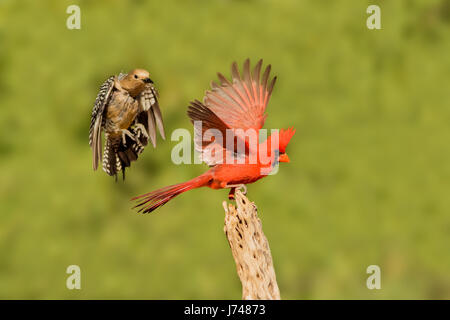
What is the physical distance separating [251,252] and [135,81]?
6.11 ft

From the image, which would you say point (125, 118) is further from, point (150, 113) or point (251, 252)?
point (251, 252)

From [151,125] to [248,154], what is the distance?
1010 millimetres

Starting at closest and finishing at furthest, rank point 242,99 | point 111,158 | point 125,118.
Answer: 1. point 125,118
2. point 111,158
3. point 242,99

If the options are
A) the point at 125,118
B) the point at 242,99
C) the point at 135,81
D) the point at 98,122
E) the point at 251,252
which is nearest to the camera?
the point at 251,252

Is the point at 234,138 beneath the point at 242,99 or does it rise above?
beneath

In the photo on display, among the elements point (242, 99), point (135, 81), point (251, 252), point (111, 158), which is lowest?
point (251, 252)

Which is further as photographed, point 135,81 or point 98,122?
point 135,81

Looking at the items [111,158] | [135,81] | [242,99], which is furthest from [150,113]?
[242,99]

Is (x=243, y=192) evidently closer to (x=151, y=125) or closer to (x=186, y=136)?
(x=151, y=125)

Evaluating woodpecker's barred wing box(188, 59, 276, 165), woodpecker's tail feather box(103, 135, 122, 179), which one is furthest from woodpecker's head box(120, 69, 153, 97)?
woodpecker's barred wing box(188, 59, 276, 165)

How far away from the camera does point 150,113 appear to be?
6.53m

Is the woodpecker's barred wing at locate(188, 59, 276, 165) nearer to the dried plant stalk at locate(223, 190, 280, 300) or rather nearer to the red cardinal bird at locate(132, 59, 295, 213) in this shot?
the red cardinal bird at locate(132, 59, 295, 213)

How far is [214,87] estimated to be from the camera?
260 inches

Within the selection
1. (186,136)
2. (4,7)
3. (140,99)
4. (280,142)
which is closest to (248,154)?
(280,142)
